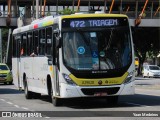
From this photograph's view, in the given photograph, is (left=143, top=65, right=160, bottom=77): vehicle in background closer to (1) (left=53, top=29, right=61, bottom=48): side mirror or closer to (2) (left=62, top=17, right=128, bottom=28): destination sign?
(2) (left=62, top=17, right=128, bottom=28): destination sign

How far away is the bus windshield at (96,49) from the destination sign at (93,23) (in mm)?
180

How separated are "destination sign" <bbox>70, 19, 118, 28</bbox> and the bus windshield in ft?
0.59

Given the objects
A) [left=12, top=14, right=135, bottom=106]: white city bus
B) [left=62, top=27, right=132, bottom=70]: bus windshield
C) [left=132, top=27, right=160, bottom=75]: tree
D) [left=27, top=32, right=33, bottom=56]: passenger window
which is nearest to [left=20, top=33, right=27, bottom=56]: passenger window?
[left=27, top=32, right=33, bottom=56]: passenger window

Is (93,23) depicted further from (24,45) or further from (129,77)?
(24,45)

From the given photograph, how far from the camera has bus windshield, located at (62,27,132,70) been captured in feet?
57.3

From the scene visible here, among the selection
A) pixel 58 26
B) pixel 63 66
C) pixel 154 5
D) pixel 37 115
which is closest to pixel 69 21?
pixel 58 26

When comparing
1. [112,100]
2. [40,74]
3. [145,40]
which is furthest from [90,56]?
[145,40]

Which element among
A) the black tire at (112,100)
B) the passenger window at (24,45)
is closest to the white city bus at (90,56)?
the black tire at (112,100)

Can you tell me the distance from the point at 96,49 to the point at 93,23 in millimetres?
922

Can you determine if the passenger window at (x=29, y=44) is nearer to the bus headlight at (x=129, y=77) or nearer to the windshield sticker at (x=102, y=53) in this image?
the windshield sticker at (x=102, y=53)

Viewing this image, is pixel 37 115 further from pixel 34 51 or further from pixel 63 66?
pixel 34 51

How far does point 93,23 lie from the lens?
18.0m

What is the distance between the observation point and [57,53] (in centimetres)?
1794

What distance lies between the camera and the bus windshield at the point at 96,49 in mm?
17469
